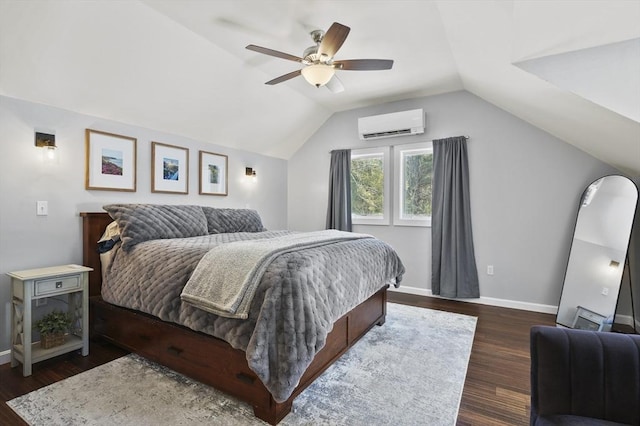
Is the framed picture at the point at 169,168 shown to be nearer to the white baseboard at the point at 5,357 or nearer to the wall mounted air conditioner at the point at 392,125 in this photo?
the white baseboard at the point at 5,357

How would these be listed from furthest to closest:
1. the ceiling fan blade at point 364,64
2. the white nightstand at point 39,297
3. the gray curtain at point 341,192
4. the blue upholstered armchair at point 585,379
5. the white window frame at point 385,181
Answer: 1. the gray curtain at point 341,192
2. the white window frame at point 385,181
3. the ceiling fan blade at point 364,64
4. the white nightstand at point 39,297
5. the blue upholstered armchair at point 585,379

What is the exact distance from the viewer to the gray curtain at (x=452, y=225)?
4051mm

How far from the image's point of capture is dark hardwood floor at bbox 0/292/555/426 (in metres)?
1.84

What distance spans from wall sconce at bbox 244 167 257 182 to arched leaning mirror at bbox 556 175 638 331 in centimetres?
416

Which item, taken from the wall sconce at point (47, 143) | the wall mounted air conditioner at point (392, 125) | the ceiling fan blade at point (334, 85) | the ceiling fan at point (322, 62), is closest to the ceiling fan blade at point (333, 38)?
the ceiling fan at point (322, 62)

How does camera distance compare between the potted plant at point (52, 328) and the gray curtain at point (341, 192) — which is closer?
the potted plant at point (52, 328)

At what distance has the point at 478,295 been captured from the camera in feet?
13.2

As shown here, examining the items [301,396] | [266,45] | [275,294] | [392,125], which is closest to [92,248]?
[275,294]

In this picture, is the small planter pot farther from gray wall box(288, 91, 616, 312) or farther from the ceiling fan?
gray wall box(288, 91, 616, 312)

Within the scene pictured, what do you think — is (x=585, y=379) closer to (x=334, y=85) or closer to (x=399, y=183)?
(x=334, y=85)

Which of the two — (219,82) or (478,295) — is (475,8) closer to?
(219,82)

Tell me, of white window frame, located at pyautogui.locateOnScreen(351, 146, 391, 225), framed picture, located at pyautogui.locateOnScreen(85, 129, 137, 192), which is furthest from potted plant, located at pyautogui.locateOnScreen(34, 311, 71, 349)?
white window frame, located at pyautogui.locateOnScreen(351, 146, 391, 225)

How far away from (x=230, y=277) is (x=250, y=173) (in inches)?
123

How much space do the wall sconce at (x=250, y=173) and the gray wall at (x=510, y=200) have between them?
2197 millimetres
